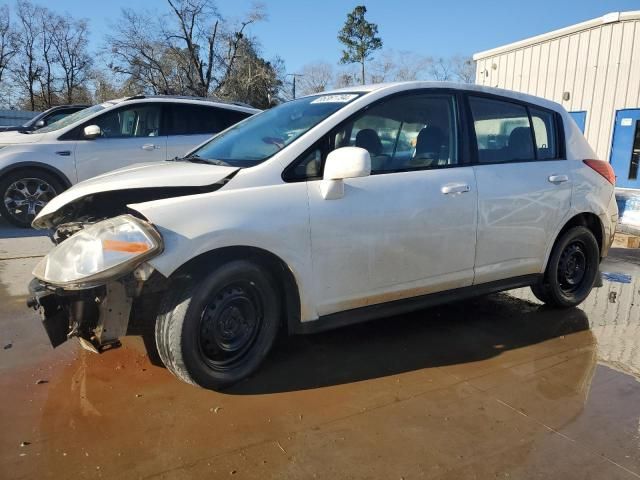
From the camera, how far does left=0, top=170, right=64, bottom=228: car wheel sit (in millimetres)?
7031

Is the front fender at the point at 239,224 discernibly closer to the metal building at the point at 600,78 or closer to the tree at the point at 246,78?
the metal building at the point at 600,78

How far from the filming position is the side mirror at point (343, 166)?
10.0ft

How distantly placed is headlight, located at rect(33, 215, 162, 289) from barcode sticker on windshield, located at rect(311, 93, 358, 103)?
160cm

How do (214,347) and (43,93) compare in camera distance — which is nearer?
(214,347)

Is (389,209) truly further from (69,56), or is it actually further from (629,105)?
(69,56)

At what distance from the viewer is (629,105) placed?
12523 mm

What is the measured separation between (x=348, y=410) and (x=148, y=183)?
1718mm

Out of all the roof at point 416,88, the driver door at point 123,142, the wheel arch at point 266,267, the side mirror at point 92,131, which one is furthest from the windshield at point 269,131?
the side mirror at point 92,131

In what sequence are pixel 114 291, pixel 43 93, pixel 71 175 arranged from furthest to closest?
pixel 43 93 → pixel 71 175 → pixel 114 291

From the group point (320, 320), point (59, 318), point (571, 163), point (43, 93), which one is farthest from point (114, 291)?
point (43, 93)

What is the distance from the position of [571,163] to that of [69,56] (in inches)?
2154

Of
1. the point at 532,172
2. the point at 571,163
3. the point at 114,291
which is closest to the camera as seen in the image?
the point at 114,291

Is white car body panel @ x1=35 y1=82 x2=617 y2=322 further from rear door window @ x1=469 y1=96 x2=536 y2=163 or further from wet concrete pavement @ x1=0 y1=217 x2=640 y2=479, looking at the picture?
wet concrete pavement @ x1=0 y1=217 x2=640 y2=479

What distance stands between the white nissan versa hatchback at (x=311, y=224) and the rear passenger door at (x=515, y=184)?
13 millimetres
